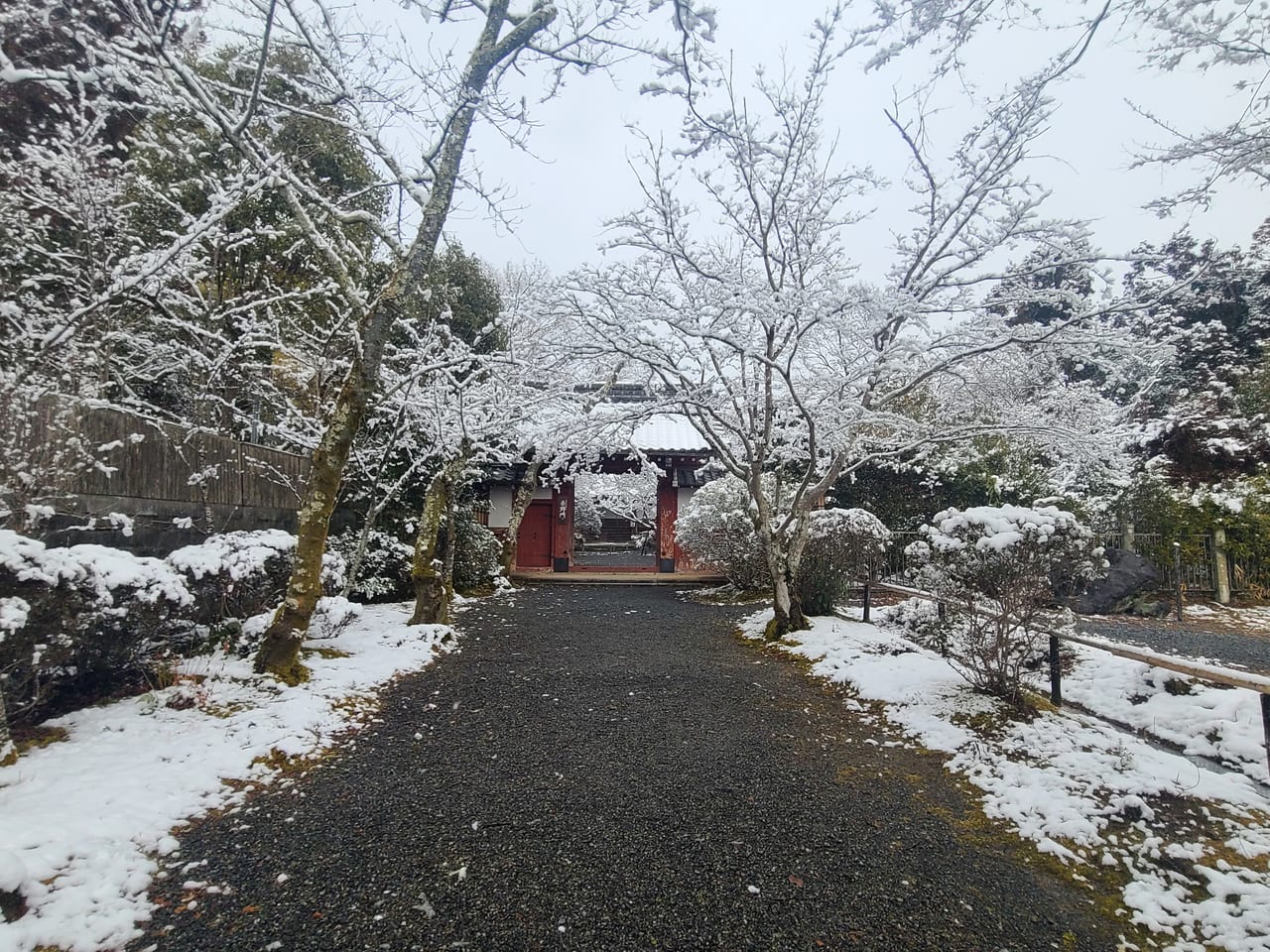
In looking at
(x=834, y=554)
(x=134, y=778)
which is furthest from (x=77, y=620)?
(x=834, y=554)

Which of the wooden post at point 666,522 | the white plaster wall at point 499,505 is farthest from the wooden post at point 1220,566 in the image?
the white plaster wall at point 499,505

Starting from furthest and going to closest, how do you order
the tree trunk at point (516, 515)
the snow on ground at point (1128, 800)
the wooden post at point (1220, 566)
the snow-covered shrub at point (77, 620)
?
the tree trunk at point (516, 515) → the wooden post at point (1220, 566) → the snow-covered shrub at point (77, 620) → the snow on ground at point (1128, 800)

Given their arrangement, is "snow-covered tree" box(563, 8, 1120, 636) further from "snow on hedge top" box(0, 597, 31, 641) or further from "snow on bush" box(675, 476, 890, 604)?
"snow on hedge top" box(0, 597, 31, 641)

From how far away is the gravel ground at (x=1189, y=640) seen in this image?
20.8 feet

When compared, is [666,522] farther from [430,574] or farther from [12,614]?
[12,614]

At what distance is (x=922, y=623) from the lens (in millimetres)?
5809

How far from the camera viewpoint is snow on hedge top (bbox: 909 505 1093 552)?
396 centimetres

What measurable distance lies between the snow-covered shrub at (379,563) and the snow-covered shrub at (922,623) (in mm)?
6571

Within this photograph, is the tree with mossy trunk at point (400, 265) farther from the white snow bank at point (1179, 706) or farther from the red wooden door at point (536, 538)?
the red wooden door at point (536, 538)

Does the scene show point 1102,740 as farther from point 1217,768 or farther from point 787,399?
point 787,399

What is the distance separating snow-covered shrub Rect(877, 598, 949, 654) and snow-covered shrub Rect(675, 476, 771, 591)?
10.6 feet

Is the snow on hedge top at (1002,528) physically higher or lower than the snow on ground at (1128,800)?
higher

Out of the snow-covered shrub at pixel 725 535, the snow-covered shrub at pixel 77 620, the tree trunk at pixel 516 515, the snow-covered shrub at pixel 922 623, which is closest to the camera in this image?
the snow-covered shrub at pixel 77 620

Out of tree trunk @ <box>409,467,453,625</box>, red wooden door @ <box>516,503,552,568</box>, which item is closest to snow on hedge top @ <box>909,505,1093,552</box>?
tree trunk @ <box>409,467,453,625</box>
